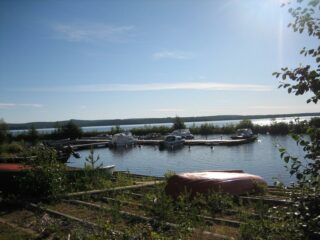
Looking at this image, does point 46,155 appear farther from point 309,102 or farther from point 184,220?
point 309,102

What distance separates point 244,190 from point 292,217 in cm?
751

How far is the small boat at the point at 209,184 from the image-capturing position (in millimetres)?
10273

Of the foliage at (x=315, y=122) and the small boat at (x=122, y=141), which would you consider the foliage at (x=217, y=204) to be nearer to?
the foliage at (x=315, y=122)

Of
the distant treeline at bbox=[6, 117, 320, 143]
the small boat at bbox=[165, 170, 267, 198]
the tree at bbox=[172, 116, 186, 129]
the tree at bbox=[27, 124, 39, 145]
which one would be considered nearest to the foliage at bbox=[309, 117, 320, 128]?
the small boat at bbox=[165, 170, 267, 198]

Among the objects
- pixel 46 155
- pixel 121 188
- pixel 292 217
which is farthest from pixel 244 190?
pixel 292 217

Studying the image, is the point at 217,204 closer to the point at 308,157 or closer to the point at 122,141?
the point at 308,157

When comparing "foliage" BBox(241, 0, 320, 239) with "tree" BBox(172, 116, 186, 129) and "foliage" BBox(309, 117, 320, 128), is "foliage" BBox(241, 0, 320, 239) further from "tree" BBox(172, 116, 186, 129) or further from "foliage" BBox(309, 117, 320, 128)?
"tree" BBox(172, 116, 186, 129)

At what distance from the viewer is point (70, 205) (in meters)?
9.77

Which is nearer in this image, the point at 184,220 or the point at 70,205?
the point at 184,220

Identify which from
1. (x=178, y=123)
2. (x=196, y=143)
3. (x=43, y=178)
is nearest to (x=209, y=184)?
(x=43, y=178)

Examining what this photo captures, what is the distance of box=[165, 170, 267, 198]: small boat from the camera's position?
10.3 metres

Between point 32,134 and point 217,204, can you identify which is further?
point 32,134

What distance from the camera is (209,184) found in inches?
406

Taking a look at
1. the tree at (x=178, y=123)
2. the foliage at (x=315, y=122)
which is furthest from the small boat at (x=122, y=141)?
the foliage at (x=315, y=122)
